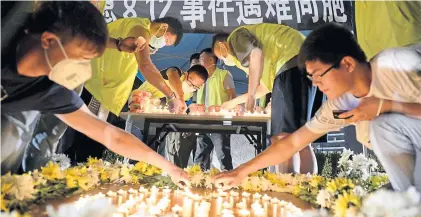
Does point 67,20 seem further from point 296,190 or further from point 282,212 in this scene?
point 296,190

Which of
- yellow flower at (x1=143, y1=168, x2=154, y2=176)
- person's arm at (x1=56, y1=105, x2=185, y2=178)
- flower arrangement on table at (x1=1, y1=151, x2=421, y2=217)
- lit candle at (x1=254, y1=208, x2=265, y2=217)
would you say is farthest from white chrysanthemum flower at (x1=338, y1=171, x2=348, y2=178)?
yellow flower at (x1=143, y1=168, x2=154, y2=176)

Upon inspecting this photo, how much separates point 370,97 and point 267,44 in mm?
822

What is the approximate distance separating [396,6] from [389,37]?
22cm

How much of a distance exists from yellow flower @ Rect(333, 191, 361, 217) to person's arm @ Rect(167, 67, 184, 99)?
128cm

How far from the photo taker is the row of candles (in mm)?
2279

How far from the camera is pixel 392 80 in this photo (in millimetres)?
2264

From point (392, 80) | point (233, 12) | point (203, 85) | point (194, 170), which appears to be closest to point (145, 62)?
point (203, 85)

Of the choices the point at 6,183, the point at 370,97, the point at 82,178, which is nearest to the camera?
the point at 6,183

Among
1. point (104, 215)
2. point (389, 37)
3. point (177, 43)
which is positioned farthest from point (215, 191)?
point (389, 37)

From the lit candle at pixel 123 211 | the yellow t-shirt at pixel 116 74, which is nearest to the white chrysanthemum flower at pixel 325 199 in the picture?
the lit candle at pixel 123 211

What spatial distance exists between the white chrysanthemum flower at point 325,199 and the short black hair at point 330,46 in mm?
775

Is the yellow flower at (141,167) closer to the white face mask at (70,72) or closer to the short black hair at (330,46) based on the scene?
the white face mask at (70,72)

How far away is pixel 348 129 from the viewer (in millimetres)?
2496

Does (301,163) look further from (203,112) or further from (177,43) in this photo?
(177,43)
